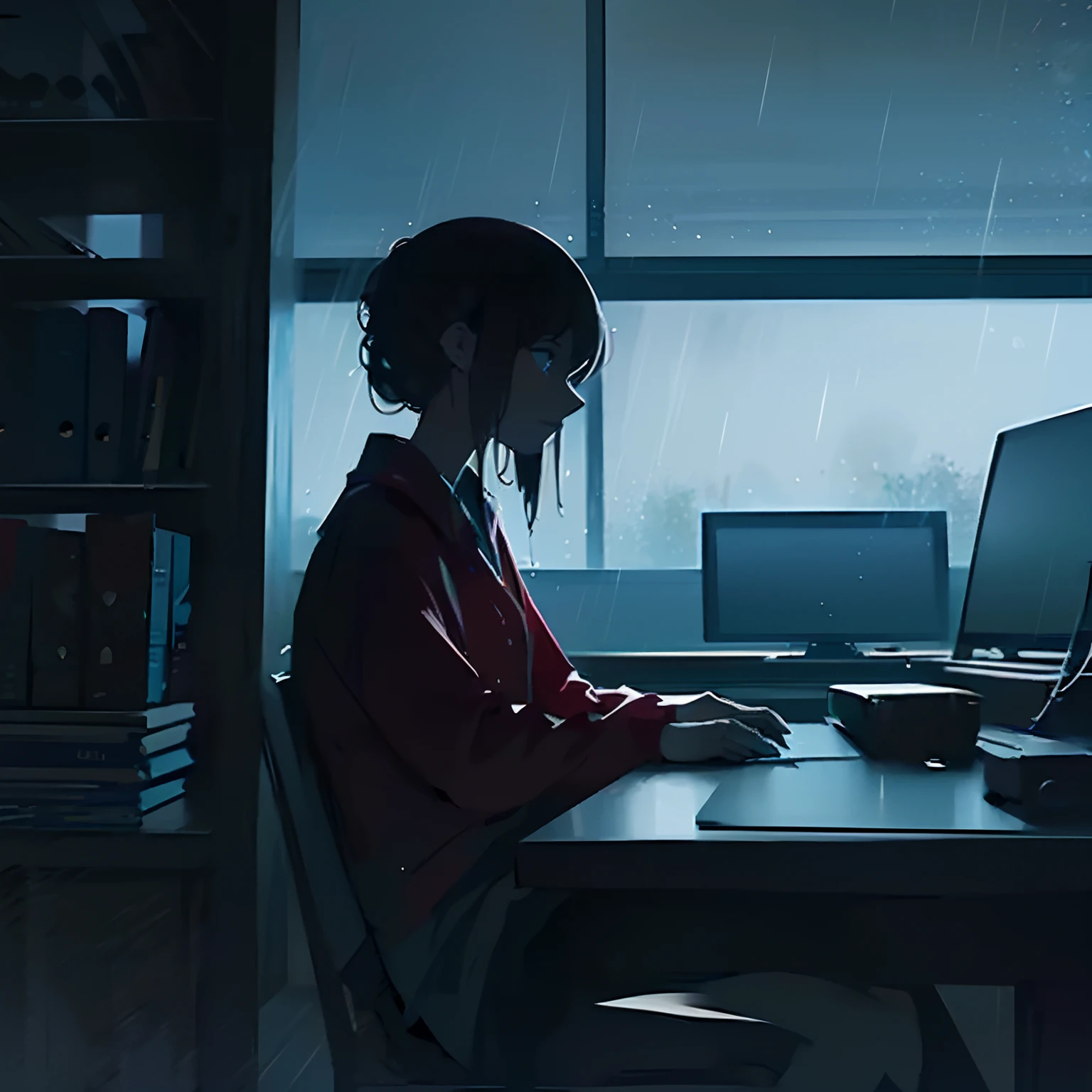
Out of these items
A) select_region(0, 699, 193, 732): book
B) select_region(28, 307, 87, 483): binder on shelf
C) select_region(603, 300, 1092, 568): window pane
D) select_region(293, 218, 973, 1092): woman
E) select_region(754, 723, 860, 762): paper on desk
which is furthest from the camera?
select_region(603, 300, 1092, 568): window pane

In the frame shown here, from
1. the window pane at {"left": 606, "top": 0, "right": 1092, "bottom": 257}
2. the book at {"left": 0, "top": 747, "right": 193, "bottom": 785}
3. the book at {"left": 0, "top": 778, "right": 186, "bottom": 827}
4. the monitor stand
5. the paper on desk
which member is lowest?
the book at {"left": 0, "top": 778, "right": 186, "bottom": 827}

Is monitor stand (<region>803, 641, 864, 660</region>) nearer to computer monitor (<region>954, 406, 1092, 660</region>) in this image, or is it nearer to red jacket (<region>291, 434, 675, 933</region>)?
computer monitor (<region>954, 406, 1092, 660</region>)

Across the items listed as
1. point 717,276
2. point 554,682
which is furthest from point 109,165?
point 717,276

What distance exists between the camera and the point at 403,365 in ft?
4.29

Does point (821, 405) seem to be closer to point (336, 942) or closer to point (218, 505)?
point (218, 505)

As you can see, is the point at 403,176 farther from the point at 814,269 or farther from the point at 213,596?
the point at 213,596

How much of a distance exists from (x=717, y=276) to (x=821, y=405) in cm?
46

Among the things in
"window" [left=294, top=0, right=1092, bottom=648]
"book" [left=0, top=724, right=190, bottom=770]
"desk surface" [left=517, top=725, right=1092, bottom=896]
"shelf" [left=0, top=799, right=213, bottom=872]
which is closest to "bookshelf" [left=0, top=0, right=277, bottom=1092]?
"shelf" [left=0, top=799, right=213, bottom=872]

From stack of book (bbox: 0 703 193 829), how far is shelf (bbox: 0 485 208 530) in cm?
37

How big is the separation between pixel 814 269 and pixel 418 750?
2070mm

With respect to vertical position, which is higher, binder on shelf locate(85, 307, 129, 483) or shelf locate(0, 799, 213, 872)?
binder on shelf locate(85, 307, 129, 483)

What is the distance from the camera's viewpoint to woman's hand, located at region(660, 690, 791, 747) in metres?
1.15

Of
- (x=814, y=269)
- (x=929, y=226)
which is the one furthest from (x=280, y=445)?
(x=929, y=226)

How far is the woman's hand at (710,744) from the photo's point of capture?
103 centimetres
